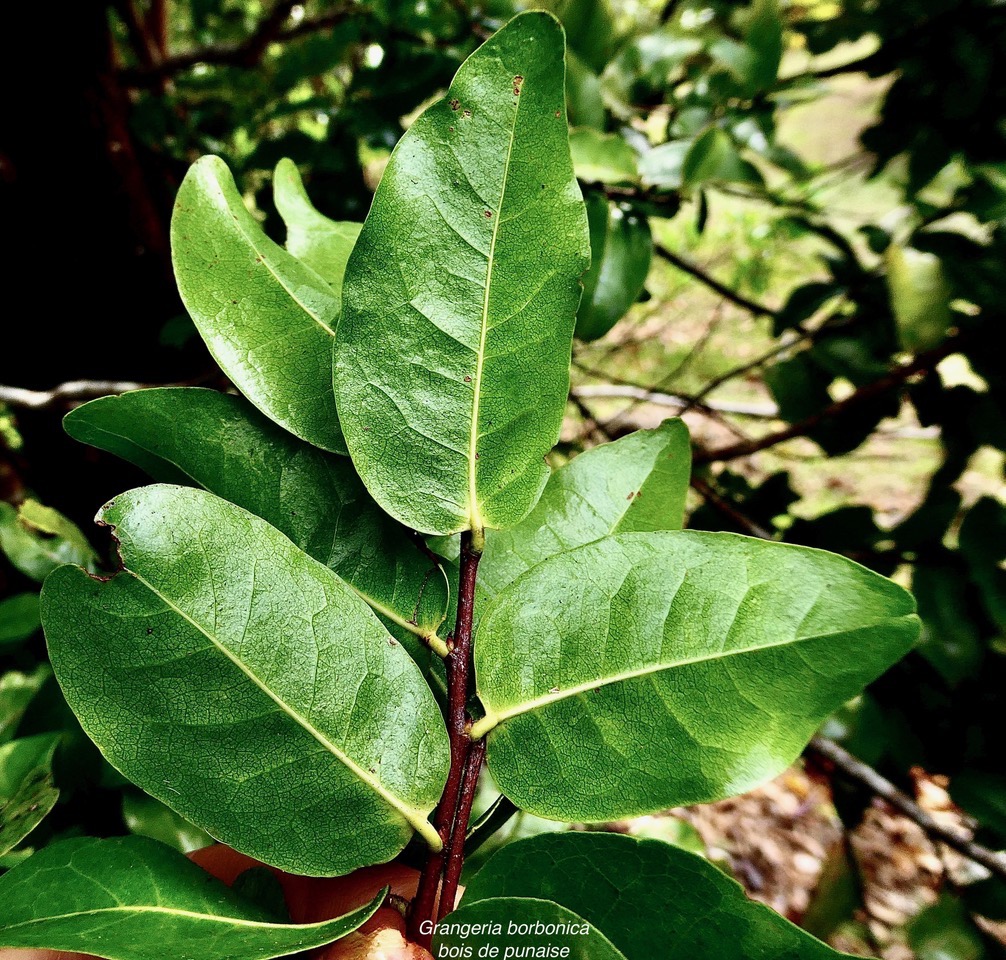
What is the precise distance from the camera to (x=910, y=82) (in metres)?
A: 1.13

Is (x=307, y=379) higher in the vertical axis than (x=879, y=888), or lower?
higher

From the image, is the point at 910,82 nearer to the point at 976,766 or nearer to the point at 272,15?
the point at 976,766

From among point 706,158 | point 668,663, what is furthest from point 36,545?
point 706,158

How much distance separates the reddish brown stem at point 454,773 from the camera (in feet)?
1.38

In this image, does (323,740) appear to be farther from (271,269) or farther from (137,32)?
(137,32)

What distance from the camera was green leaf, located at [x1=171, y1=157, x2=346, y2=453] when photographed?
1.44 feet

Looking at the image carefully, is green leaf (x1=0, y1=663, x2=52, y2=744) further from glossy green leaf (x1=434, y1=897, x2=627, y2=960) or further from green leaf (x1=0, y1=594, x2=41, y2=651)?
glossy green leaf (x1=434, y1=897, x2=627, y2=960)

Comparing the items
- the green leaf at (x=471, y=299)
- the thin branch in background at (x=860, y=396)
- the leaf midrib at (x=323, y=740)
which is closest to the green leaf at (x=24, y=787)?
the leaf midrib at (x=323, y=740)

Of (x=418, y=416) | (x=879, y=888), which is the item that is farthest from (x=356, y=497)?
(x=879, y=888)

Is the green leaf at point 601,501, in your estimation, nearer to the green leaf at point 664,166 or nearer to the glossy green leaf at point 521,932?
the glossy green leaf at point 521,932

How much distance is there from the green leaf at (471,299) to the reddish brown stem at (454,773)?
0.06 metres

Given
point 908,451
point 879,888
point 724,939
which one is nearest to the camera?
point 724,939

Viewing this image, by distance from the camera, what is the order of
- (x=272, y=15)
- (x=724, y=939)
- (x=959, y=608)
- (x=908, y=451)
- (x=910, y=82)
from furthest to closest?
(x=908, y=451), (x=272, y=15), (x=910, y=82), (x=959, y=608), (x=724, y=939)

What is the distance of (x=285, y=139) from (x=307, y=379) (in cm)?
96
